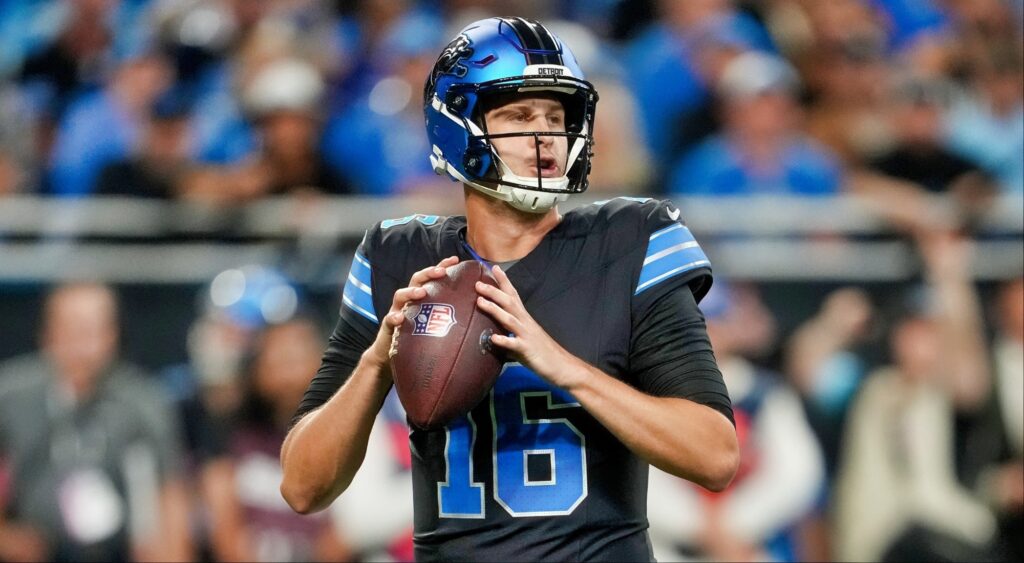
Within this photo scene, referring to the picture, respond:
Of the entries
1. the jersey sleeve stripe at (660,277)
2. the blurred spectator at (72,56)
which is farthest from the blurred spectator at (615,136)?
the jersey sleeve stripe at (660,277)

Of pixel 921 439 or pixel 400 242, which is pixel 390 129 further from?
pixel 400 242

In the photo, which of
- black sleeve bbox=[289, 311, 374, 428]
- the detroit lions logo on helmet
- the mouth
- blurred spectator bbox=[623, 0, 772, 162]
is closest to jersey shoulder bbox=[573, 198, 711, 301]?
the mouth

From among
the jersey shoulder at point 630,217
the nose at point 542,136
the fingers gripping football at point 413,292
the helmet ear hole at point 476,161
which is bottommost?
the fingers gripping football at point 413,292

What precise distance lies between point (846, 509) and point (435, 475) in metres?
3.00

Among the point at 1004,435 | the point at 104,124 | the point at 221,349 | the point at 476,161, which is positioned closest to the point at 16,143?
the point at 104,124

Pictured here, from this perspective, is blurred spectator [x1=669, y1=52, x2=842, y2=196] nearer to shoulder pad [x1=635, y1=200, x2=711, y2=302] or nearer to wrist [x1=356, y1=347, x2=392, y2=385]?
shoulder pad [x1=635, y1=200, x2=711, y2=302]

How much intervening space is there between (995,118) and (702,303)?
64.9 inches

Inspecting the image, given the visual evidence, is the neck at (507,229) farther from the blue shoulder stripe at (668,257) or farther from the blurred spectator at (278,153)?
the blurred spectator at (278,153)

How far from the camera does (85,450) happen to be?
491 centimetres

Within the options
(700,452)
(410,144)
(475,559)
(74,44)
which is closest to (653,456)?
(700,452)

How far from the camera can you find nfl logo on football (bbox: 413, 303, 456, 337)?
206cm

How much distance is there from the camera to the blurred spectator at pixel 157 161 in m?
5.20

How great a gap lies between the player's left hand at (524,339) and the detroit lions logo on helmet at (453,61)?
20.5 inches

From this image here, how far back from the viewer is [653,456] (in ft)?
6.67
